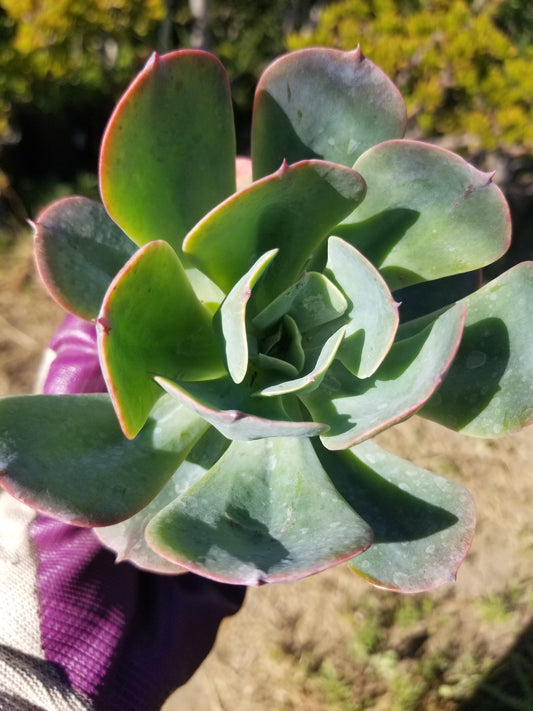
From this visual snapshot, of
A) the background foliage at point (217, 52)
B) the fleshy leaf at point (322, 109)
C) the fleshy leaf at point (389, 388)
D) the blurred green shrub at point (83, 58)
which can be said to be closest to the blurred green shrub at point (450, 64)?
the background foliage at point (217, 52)

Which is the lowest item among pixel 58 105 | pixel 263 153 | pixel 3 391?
pixel 3 391

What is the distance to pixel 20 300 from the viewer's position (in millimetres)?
2129

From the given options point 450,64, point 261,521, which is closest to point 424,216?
point 261,521

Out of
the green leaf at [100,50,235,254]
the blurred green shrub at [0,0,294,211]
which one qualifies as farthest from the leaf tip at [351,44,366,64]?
the blurred green shrub at [0,0,294,211]

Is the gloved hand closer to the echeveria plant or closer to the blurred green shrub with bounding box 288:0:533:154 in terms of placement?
the echeveria plant

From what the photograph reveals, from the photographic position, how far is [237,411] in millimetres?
506

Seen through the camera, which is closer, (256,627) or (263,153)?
(263,153)

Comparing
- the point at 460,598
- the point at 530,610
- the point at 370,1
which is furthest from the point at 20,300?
the point at 530,610

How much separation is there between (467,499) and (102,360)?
1.21 feet

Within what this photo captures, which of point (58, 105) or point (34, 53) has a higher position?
point (34, 53)

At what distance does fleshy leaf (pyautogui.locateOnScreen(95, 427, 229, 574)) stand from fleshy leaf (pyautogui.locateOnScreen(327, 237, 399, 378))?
173 mm

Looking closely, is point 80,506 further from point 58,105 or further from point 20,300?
point 58,105

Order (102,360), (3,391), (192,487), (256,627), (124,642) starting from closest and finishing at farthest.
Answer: (102,360), (192,487), (124,642), (256,627), (3,391)

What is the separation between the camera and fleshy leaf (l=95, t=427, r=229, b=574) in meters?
0.60
